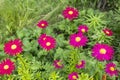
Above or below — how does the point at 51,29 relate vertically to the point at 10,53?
→ above

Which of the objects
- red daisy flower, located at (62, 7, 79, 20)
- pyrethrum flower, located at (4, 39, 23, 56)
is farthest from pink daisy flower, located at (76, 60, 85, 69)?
red daisy flower, located at (62, 7, 79, 20)

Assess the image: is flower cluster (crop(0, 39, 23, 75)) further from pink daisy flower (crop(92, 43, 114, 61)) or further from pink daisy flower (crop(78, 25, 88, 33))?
pink daisy flower (crop(78, 25, 88, 33))

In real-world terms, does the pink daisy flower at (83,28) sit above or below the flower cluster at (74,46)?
above

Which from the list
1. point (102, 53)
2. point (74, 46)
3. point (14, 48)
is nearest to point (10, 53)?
point (14, 48)

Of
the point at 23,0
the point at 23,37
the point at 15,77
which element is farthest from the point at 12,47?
the point at 23,0

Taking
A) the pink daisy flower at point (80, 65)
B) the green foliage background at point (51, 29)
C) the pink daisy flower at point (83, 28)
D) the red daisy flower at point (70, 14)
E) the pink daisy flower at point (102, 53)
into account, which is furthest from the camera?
the red daisy flower at point (70, 14)

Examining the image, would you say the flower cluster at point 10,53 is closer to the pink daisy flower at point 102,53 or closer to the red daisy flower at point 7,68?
the red daisy flower at point 7,68

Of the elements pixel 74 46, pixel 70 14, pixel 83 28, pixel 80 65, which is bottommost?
pixel 80 65

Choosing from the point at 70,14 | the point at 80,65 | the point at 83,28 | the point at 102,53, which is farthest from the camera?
the point at 70,14

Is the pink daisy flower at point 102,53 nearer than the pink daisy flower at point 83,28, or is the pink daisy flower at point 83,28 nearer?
the pink daisy flower at point 102,53

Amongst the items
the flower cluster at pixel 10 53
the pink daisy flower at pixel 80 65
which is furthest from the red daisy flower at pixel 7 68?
the pink daisy flower at pixel 80 65

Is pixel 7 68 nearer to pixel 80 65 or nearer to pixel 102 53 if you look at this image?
pixel 80 65

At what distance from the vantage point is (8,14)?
10.2ft

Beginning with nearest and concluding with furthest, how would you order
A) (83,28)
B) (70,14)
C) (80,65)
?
(80,65) < (83,28) < (70,14)
